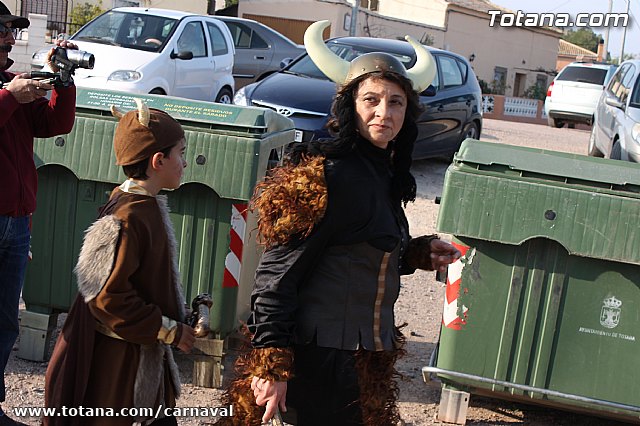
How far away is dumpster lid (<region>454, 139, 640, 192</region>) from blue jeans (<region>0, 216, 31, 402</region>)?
214 centimetres

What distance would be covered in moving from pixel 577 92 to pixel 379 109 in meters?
20.3

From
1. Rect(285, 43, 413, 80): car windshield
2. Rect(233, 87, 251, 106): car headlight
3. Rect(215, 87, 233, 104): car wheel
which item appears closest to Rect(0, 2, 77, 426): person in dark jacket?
Rect(233, 87, 251, 106): car headlight

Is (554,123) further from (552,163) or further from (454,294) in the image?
(454,294)

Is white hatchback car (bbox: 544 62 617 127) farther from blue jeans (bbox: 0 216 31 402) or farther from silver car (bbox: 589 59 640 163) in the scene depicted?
blue jeans (bbox: 0 216 31 402)

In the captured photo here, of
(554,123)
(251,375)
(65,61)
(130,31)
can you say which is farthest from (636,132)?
(554,123)

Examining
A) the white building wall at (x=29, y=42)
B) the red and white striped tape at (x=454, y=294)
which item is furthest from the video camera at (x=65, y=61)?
the white building wall at (x=29, y=42)

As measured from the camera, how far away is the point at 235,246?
4922 mm

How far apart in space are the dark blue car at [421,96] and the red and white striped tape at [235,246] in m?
4.71

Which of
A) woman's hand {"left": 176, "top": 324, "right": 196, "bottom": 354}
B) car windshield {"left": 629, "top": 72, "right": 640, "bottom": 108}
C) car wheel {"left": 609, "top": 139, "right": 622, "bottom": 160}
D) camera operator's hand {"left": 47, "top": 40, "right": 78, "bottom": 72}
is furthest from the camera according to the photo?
car wheel {"left": 609, "top": 139, "right": 622, "bottom": 160}

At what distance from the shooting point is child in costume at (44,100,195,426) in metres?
2.88

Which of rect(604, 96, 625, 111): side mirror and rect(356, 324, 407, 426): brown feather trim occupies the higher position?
rect(604, 96, 625, 111): side mirror

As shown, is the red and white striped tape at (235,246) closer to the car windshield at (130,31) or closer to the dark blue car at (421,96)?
the dark blue car at (421,96)

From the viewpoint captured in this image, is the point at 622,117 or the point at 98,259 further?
the point at 622,117

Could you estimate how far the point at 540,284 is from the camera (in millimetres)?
4578
